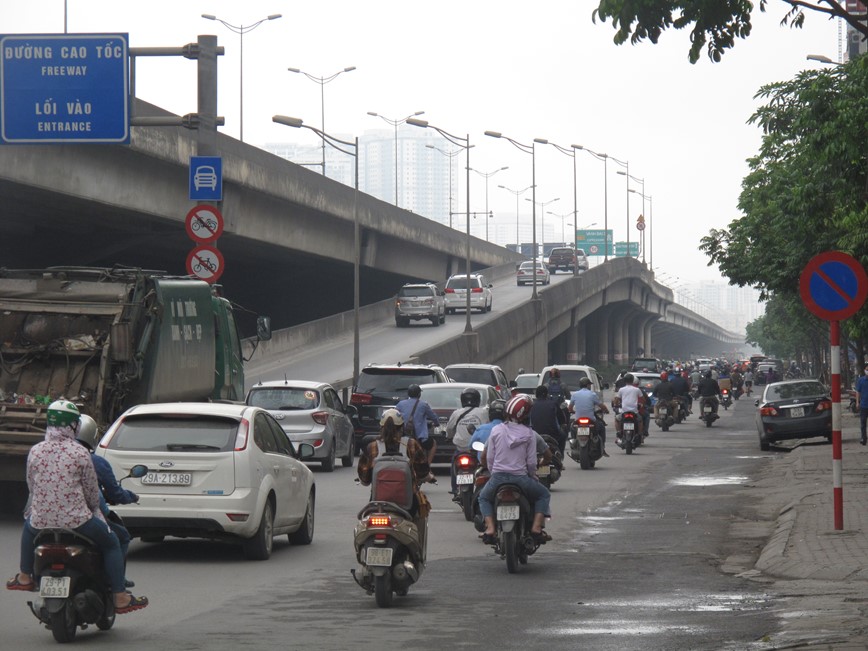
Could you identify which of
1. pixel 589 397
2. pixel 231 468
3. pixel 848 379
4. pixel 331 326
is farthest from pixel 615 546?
pixel 848 379

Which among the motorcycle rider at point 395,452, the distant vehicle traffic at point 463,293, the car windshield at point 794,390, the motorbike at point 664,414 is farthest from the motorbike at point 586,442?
the distant vehicle traffic at point 463,293

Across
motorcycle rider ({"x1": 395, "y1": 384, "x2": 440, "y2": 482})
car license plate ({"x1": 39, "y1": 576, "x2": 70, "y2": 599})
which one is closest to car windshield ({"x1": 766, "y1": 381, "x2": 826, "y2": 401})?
motorcycle rider ({"x1": 395, "y1": 384, "x2": 440, "y2": 482})

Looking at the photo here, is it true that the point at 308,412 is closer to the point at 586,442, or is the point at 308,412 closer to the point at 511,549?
the point at 586,442

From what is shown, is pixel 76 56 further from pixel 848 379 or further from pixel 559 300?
pixel 559 300

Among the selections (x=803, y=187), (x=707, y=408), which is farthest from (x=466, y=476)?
(x=707, y=408)

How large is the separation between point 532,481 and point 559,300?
6665cm

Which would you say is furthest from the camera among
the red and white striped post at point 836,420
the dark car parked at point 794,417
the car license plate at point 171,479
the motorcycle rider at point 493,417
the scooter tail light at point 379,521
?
the dark car parked at point 794,417

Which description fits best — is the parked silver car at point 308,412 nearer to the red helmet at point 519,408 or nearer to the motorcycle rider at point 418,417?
the motorcycle rider at point 418,417

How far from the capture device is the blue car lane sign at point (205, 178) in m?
21.2

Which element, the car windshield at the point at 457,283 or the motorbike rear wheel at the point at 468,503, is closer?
the motorbike rear wheel at the point at 468,503

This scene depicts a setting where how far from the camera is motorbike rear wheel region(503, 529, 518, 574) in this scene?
39.2ft

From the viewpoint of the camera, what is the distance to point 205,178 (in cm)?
2138

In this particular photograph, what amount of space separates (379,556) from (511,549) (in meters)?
2.15

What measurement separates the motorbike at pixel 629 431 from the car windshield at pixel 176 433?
1826 centimetres
